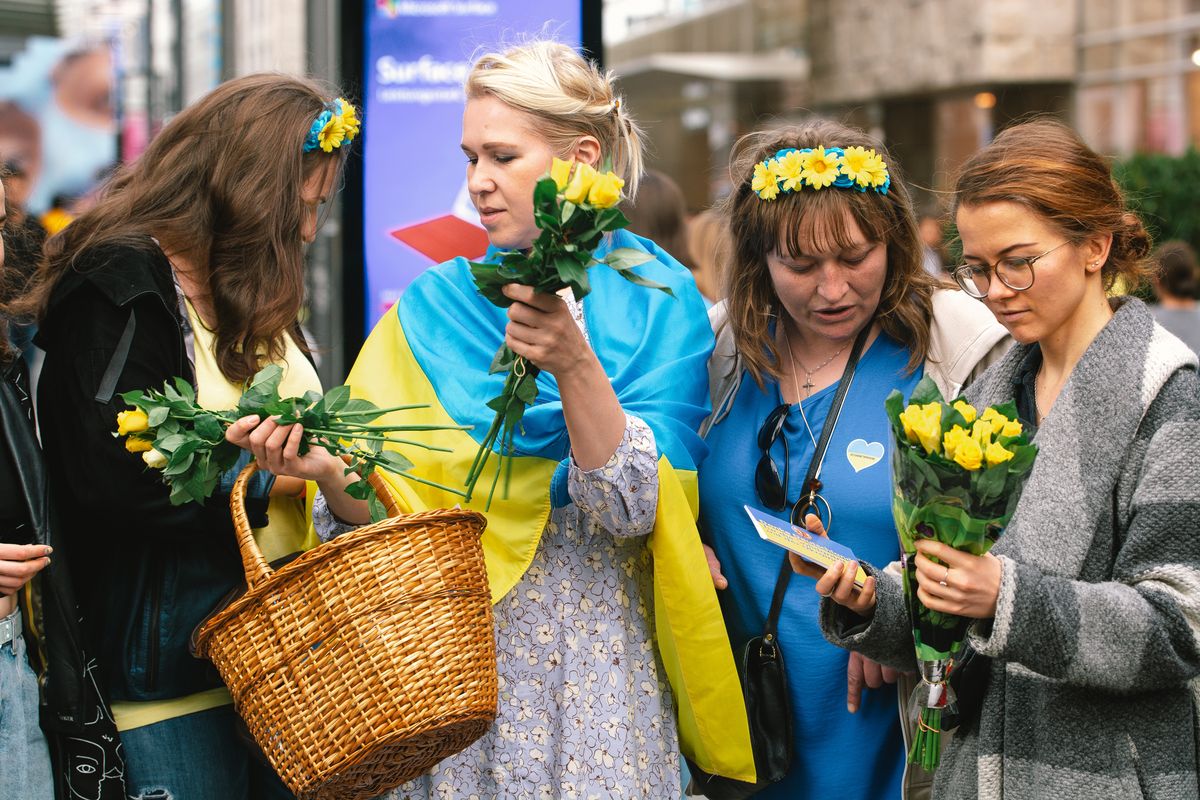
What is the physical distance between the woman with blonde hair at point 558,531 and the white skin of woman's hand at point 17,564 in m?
0.51

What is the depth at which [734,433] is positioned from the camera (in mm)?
2939

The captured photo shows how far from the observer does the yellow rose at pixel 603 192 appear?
2141 mm

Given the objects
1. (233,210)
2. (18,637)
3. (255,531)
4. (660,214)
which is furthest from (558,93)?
(660,214)

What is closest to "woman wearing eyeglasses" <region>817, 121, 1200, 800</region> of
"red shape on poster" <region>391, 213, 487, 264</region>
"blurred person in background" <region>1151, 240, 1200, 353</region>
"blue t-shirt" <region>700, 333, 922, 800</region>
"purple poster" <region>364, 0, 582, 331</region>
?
"blue t-shirt" <region>700, 333, 922, 800</region>

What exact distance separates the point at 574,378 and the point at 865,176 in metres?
0.82

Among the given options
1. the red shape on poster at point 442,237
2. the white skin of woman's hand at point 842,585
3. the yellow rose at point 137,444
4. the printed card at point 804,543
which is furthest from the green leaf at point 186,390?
the red shape on poster at point 442,237

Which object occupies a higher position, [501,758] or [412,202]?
[412,202]

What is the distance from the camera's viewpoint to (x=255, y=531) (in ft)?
9.23

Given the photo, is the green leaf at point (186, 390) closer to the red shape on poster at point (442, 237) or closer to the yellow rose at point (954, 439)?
the yellow rose at point (954, 439)

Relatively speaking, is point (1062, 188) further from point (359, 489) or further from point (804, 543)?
point (359, 489)

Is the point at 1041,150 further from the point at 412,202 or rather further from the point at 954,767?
the point at 412,202

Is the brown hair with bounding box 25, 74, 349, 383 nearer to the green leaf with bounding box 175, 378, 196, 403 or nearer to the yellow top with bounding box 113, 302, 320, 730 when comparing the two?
the yellow top with bounding box 113, 302, 320, 730

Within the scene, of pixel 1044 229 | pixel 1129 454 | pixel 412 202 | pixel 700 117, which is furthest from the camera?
pixel 700 117

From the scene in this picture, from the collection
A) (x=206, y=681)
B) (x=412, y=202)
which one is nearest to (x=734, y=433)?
(x=206, y=681)
